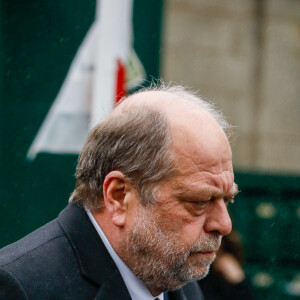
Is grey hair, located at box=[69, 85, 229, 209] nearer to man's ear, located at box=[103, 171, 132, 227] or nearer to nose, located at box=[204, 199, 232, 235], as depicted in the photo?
man's ear, located at box=[103, 171, 132, 227]

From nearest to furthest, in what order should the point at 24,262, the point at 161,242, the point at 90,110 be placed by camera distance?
the point at 24,262 < the point at 161,242 < the point at 90,110

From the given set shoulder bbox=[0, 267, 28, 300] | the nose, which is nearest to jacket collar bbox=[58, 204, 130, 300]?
shoulder bbox=[0, 267, 28, 300]

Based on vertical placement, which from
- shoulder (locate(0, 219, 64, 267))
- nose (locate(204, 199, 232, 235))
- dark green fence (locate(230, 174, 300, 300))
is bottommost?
dark green fence (locate(230, 174, 300, 300))

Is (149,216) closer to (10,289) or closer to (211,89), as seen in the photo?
(10,289)

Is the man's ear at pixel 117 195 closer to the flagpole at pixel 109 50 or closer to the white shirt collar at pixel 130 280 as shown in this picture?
the white shirt collar at pixel 130 280

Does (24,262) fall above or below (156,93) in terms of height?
below

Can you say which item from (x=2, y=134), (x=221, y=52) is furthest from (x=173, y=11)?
(x=2, y=134)

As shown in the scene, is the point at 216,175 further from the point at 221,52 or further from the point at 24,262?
the point at 221,52

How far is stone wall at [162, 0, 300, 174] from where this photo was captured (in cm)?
620

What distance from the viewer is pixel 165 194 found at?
8.63ft

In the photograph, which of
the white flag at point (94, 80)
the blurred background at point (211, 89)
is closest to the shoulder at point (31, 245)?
the white flag at point (94, 80)

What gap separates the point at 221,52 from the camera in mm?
6344

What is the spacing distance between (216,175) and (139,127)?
337 millimetres

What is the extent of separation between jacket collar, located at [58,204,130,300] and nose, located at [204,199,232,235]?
1.24 ft
